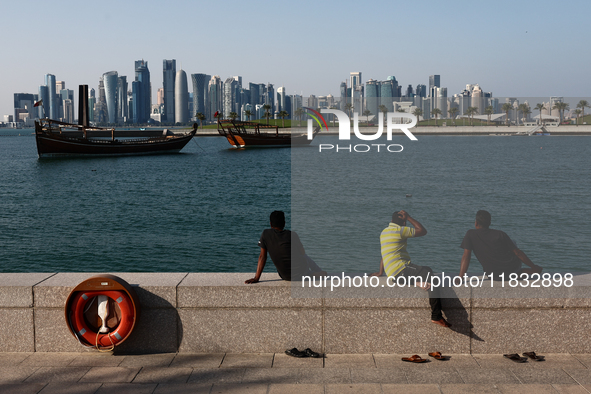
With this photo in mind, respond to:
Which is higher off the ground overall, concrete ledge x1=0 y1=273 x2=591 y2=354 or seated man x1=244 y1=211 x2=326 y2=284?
seated man x1=244 y1=211 x2=326 y2=284

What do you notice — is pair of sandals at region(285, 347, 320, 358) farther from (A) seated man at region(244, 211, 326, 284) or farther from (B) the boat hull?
(B) the boat hull

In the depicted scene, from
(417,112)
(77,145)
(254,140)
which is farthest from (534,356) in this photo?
(254,140)

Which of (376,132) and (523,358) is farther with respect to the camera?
(376,132)

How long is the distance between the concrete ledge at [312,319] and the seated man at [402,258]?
123 mm

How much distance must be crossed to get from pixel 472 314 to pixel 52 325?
398 centimetres

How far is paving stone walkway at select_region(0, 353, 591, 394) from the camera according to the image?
15.2ft

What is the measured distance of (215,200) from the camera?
39.4 metres

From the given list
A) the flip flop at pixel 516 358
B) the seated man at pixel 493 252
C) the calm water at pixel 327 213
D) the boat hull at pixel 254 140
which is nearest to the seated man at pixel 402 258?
the seated man at pixel 493 252

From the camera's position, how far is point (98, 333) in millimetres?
5348

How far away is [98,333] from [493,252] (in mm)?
3876

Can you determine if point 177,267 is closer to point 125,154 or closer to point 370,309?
point 370,309

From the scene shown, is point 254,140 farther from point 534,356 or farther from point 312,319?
point 534,356

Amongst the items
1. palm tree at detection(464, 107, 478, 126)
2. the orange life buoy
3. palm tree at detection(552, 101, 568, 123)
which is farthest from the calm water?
the orange life buoy

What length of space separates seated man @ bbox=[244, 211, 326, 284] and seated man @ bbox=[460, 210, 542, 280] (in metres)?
1.51
